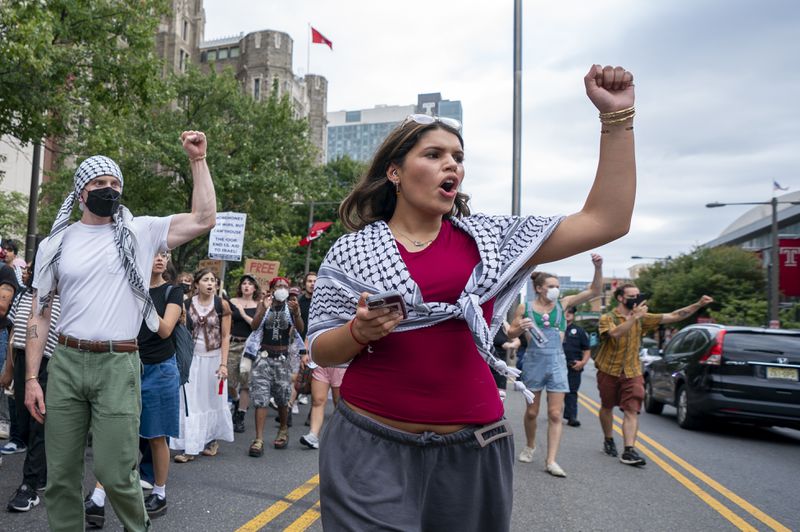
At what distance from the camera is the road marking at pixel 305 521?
450 cm

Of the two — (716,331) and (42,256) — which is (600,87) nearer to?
(42,256)

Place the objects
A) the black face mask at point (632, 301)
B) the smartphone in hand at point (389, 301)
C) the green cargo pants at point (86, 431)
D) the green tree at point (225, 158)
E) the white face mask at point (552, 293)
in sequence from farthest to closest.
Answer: the green tree at point (225, 158)
the black face mask at point (632, 301)
the white face mask at point (552, 293)
the green cargo pants at point (86, 431)
the smartphone in hand at point (389, 301)

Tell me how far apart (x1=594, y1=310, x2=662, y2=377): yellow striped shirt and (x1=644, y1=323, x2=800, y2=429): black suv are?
251 cm

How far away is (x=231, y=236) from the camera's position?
13.1m

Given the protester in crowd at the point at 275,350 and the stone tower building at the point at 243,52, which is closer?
the protester in crowd at the point at 275,350

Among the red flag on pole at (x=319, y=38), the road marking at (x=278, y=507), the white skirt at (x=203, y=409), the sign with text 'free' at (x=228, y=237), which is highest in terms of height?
the red flag on pole at (x=319, y=38)

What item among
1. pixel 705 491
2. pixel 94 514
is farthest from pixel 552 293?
pixel 94 514

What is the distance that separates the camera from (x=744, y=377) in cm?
935

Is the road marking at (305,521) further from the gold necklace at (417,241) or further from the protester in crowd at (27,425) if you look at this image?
the gold necklace at (417,241)

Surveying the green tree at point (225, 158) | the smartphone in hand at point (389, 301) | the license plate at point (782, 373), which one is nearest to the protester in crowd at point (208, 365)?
the smartphone in hand at point (389, 301)

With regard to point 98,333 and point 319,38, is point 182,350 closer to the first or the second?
point 98,333

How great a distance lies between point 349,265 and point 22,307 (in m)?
4.18

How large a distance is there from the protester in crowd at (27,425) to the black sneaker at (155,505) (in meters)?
0.74

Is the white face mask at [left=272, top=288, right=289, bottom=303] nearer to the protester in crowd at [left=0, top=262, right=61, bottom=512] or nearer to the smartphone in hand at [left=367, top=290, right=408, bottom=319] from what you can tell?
the protester in crowd at [left=0, top=262, right=61, bottom=512]
